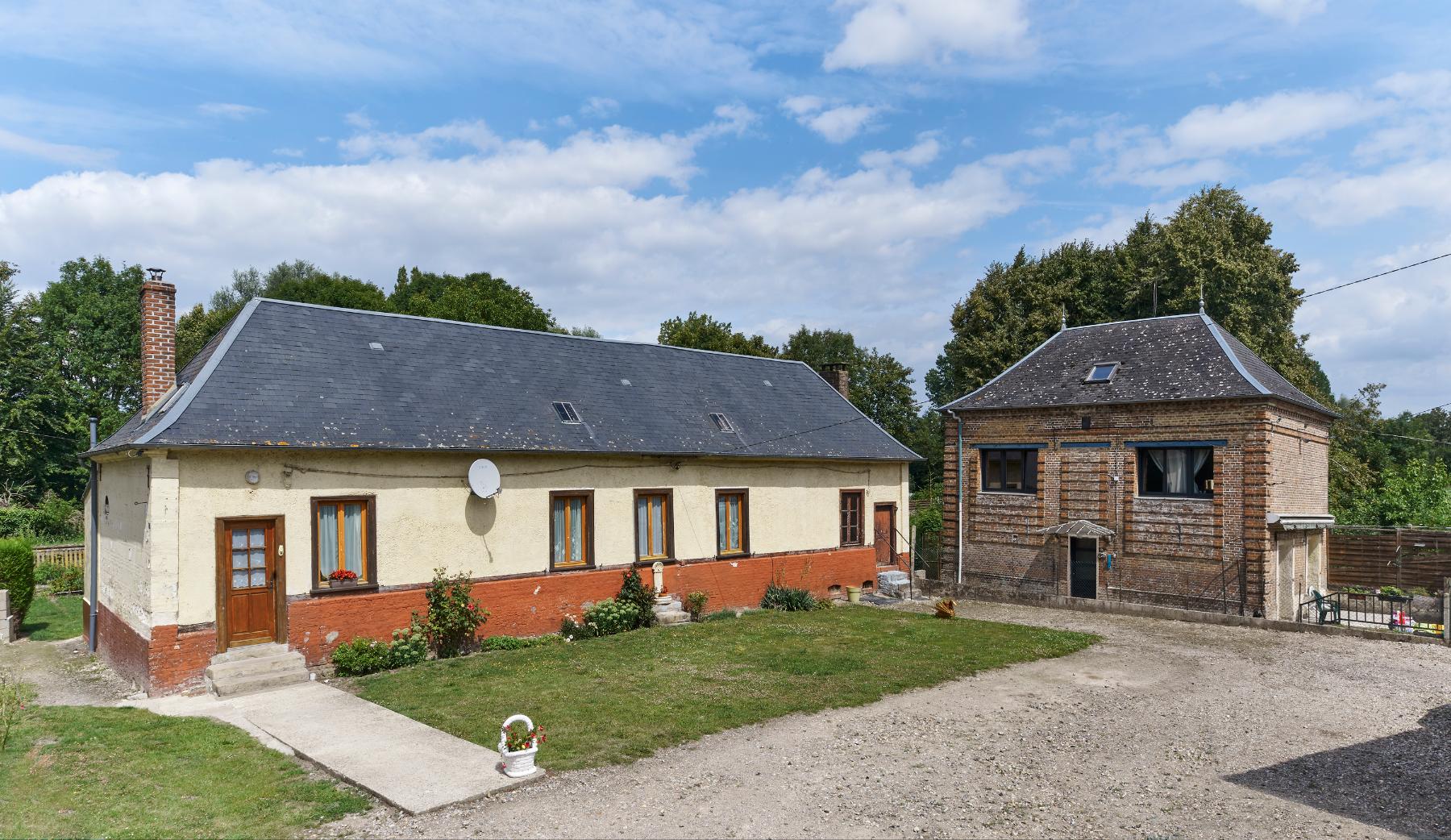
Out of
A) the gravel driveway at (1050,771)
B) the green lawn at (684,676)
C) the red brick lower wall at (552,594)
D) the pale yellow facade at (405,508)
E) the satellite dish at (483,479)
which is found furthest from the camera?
the satellite dish at (483,479)

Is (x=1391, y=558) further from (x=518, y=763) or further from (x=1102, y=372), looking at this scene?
(x=518, y=763)

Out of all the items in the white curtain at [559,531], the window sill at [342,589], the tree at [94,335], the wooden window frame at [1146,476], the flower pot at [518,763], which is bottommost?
the flower pot at [518,763]

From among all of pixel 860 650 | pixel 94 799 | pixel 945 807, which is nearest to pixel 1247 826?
pixel 945 807

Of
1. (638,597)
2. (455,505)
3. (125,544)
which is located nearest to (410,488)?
(455,505)

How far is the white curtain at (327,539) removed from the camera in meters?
13.2

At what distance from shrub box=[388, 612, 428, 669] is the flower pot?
6121mm

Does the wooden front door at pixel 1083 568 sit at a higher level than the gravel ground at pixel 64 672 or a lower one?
higher

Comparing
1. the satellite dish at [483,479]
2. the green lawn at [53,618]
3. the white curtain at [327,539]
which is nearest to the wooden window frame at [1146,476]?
the satellite dish at [483,479]

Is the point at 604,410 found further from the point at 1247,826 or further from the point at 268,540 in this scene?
the point at 1247,826

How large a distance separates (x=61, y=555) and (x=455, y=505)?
61.8 ft

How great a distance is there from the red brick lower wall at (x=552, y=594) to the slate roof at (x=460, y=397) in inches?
96.6

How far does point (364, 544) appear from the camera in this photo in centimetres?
1368

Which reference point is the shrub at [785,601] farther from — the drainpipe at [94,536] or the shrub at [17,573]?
the shrub at [17,573]

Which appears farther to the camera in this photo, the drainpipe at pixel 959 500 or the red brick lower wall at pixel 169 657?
the drainpipe at pixel 959 500
